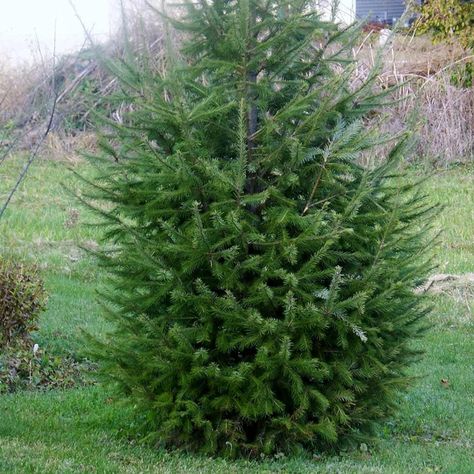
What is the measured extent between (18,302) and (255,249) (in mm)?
3619

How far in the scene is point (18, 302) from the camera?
900 centimetres

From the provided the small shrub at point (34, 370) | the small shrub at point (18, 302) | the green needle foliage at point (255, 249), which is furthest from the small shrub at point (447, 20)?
the green needle foliage at point (255, 249)

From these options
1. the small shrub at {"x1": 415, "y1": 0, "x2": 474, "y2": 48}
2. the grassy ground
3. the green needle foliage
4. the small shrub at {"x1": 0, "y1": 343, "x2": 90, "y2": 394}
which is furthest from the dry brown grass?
the green needle foliage

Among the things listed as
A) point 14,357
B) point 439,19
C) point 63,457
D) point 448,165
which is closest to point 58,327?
point 14,357

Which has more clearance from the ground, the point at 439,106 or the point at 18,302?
the point at 439,106

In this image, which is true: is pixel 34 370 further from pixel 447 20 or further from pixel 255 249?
pixel 447 20

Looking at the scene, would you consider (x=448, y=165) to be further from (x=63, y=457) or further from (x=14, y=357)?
(x=63, y=457)

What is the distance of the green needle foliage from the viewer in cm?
602

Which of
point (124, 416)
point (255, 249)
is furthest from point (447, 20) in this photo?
point (255, 249)

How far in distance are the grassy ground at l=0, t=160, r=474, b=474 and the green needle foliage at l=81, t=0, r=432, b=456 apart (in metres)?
0.32

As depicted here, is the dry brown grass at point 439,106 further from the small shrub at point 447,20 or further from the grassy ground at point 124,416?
the grassy ground at point 124,416

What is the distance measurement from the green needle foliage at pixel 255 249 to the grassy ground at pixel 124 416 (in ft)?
1.04

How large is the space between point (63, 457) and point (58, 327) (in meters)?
4.73

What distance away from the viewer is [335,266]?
6.28 meters
